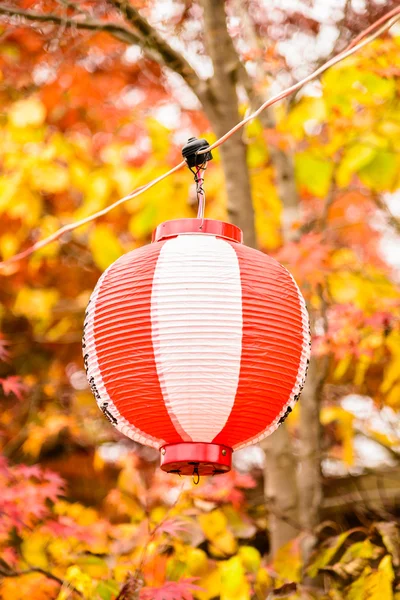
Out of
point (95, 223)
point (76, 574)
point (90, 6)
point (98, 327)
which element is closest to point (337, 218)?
point (95, 223)

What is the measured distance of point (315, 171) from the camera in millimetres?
4035

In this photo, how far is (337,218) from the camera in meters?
6.89

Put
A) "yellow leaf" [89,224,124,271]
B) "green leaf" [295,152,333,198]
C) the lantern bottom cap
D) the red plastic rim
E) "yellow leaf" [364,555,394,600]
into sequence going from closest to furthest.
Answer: the lantern bottom cap → the red plastic rim → "yellow leaf" [364,555,394,600] → "green leaf" [295,152,333,198] → "yellow leaf" [89,224,124,271]

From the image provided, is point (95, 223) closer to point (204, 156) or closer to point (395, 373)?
point (395, 373)

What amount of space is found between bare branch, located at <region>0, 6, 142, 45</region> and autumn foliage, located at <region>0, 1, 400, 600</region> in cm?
6

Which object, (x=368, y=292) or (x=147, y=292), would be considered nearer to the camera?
(x=147, y=292)

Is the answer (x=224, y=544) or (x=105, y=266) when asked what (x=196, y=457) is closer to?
(x=224, y=544)

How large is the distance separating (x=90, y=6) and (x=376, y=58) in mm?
1478

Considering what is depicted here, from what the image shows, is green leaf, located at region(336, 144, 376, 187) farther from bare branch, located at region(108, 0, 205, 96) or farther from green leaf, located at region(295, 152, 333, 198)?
bare branch, located at region(108, 0, 205, 96)

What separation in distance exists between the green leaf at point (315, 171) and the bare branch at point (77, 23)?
1.14 meters

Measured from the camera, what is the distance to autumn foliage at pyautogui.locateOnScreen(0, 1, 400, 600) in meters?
3.20

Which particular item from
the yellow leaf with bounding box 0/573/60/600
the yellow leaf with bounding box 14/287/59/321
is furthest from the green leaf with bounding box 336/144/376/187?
the yellow leaf with bounding box 14/287/59/321

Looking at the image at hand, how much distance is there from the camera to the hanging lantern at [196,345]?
1806 mm

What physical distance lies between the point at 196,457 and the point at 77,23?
205 centimetres
